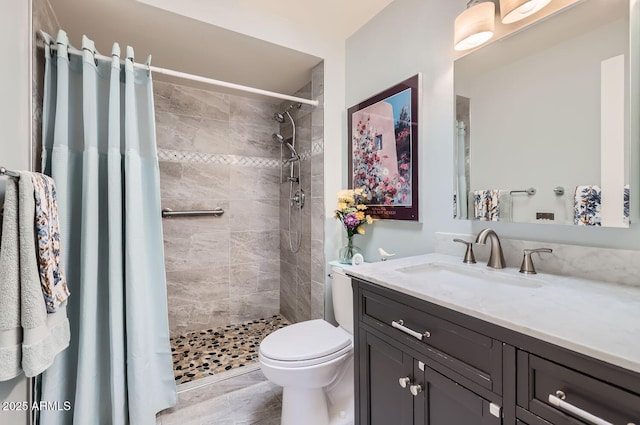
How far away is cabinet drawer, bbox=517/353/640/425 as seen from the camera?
493 mm

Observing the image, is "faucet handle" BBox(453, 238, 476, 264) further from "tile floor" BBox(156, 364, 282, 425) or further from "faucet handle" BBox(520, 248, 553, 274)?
"tile floor" BBox(156, 364, 282, 425)

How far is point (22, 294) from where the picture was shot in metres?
0.89

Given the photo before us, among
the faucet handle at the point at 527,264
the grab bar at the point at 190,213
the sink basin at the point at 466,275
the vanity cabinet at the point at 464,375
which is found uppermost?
the grab bar at the point at 190,213

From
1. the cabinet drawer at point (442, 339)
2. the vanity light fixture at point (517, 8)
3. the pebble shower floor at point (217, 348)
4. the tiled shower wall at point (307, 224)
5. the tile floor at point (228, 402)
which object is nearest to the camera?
the cabinet drawer at point (442, 339)

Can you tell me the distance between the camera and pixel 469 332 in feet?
2.37

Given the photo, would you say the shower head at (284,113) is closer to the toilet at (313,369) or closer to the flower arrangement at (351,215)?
the flower arrangement at (351,215)

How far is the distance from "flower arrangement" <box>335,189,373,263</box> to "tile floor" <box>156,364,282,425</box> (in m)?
0.99

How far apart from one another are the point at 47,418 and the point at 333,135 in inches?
87.9

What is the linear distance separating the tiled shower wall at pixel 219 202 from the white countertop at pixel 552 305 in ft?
6.21

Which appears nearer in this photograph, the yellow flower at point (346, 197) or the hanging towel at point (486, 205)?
the hanging towel at point (486, 205)

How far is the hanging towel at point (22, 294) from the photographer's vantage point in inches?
33.6

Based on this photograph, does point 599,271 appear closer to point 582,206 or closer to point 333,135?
point 582,206

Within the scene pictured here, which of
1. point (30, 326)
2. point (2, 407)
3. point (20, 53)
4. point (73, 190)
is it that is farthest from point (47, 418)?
point (20, 53)

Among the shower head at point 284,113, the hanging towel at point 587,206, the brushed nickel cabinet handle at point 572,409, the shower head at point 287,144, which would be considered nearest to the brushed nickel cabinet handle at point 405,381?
the brushed nickel cabinet handle at point 572,409
